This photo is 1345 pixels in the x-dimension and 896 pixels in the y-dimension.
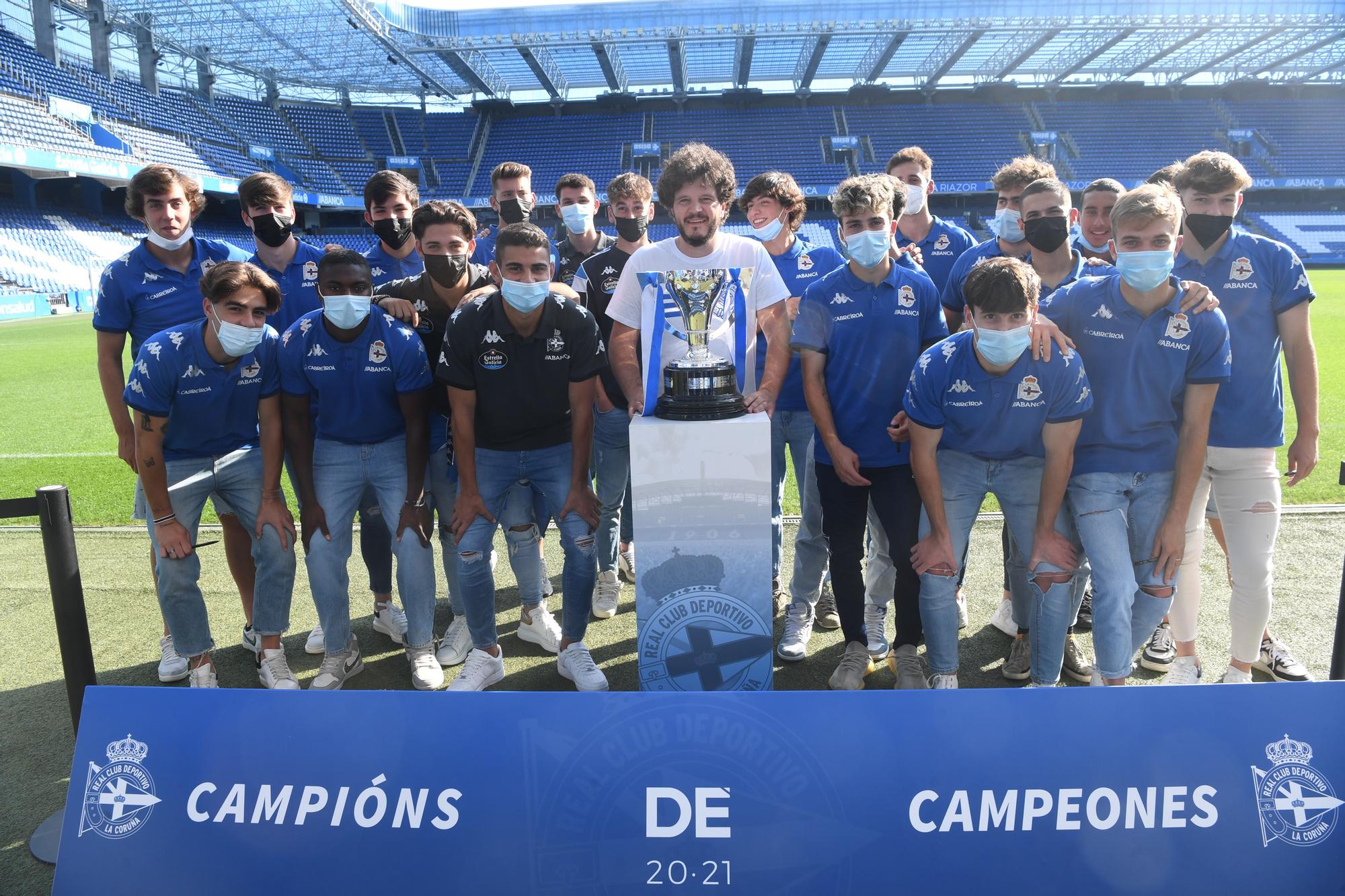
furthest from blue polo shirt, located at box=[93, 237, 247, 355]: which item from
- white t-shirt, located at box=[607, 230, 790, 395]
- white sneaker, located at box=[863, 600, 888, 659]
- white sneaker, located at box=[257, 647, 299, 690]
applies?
white sneaker, located at box=[863, 600, 888, 659]

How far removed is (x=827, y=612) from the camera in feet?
13.3

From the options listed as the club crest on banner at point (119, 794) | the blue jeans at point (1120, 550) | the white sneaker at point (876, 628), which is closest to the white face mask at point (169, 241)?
the club crest on banner at point (119, 794)

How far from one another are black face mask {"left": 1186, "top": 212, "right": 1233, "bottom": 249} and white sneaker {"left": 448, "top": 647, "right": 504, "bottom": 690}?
3.12 meters

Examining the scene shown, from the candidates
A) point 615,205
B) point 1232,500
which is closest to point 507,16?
point 615,205

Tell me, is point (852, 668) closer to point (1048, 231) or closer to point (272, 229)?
point (1048, 231)

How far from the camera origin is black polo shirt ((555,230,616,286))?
4535 millimetres

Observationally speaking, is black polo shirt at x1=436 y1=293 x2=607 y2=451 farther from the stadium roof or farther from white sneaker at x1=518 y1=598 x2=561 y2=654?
the stadium roof

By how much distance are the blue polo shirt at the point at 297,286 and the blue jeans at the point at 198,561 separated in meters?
0.83

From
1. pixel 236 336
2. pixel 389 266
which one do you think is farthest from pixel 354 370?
pixel 389 266

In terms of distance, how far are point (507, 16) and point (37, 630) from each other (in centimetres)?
3554

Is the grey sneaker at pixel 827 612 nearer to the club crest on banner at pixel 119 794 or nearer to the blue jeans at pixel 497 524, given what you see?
the blue jeans at pixel 497 524

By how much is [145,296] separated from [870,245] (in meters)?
2.97

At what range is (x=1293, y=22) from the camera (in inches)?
1261

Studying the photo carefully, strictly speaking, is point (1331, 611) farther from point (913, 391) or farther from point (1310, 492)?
point (913, 391)
